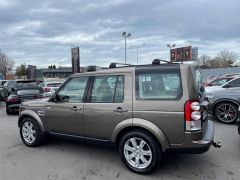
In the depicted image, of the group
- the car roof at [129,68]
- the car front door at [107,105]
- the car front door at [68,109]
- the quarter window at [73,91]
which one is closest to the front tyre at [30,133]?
the car front door at [68,109]

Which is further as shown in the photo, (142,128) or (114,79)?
(114,79)

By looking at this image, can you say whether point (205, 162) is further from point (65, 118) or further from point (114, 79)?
point (65, 118)

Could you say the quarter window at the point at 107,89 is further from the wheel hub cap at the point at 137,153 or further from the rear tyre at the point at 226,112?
the rear tyre at the point at 226,112

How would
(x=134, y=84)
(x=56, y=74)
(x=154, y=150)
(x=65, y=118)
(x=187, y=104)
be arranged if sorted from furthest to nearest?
(x=56, y=74) < (x=65, y=118) < (x=134, y=84) < (x=154, y=150) < (x=187, y=104)

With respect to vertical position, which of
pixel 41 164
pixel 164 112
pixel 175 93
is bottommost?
pixel 41 164

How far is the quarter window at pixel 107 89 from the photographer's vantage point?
14.3ft

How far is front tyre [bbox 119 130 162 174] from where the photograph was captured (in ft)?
13.1

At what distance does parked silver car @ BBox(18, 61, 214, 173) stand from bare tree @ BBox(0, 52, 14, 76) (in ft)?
217

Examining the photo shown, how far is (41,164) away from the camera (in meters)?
4.62

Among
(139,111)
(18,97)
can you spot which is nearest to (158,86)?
(139,111)

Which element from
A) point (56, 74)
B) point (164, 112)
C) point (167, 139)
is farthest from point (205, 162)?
point (56, 74)

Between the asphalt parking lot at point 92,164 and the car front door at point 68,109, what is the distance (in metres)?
0.57

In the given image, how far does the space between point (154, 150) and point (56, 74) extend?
89.5 m

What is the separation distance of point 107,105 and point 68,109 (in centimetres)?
96
